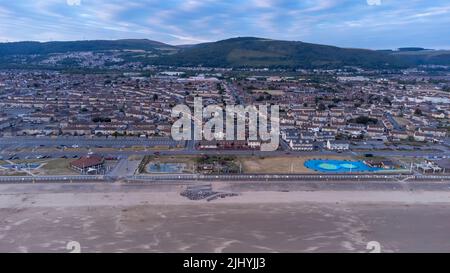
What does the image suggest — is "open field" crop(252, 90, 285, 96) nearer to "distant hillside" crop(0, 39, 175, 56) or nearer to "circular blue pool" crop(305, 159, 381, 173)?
"circular blue pool" crop(305, 159, 381, 173)

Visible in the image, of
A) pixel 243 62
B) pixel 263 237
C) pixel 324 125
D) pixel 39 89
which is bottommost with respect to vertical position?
pixel 263 237

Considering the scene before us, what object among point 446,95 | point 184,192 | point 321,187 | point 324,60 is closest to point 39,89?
point 184,192

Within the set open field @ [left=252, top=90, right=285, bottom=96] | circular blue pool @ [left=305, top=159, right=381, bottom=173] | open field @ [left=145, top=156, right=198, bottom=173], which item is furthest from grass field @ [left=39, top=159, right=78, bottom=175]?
open field @ [left=252, top=90, right=285, bottom=96]

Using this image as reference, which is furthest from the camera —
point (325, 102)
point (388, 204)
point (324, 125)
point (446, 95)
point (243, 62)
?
point (243, 62)

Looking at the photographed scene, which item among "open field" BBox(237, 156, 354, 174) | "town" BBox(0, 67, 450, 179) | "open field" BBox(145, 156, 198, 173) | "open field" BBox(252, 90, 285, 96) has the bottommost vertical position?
"open field" BBox(237, 156, 354, 174)

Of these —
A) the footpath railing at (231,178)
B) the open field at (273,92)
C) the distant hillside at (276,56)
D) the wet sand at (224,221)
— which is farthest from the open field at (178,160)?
the distant hillside at (276,56)

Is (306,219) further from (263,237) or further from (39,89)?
(39,89)
